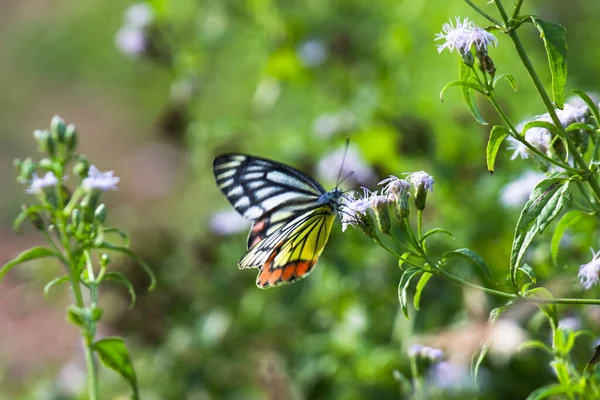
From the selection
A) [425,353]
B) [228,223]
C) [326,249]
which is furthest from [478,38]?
[228,223]

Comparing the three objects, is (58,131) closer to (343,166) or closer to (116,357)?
(116,357)

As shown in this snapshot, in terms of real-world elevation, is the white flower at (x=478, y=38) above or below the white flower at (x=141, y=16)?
below

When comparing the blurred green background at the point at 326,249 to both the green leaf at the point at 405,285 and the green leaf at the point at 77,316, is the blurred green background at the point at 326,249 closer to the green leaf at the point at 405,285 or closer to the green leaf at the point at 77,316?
the green leaf at the point at 405,285

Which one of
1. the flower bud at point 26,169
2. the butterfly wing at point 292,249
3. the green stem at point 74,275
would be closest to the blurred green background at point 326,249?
the butterfly wing at point 292,249

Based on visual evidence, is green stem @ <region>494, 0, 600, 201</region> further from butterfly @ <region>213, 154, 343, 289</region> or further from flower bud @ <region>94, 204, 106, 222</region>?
flower bud @ <region>94, 204, 106, 222</region>

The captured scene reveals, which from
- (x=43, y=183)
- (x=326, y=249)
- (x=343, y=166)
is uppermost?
(x=343, y=166)

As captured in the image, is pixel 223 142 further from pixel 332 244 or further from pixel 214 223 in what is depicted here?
pixel 332 244
